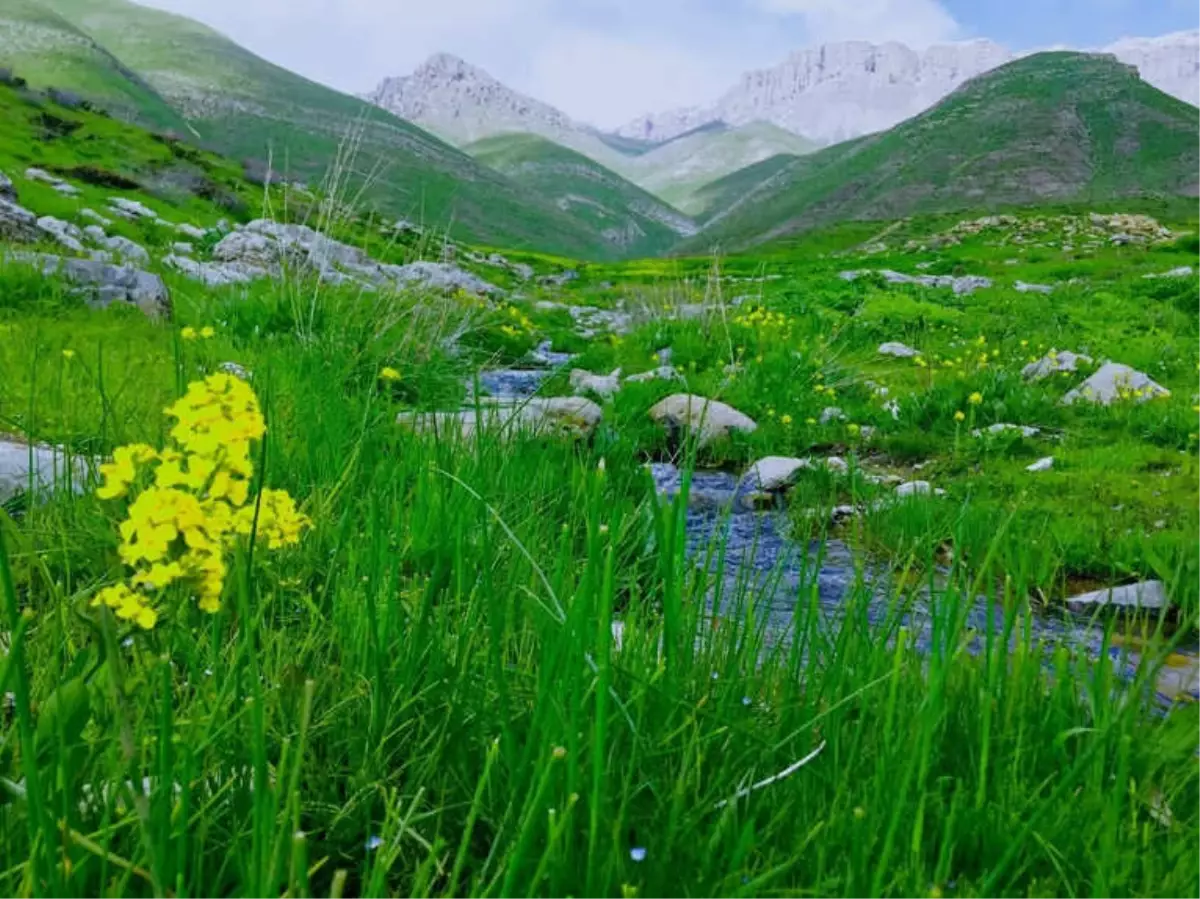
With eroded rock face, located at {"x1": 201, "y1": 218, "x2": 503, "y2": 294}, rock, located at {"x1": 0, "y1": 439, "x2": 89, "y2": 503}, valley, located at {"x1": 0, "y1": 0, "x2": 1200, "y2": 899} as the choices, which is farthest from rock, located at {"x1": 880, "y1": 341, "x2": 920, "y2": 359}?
rock, located at {"x1": 0, "y1": 439, "x2": 89, "y2": 503}

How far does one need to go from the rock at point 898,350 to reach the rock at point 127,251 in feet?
32.3

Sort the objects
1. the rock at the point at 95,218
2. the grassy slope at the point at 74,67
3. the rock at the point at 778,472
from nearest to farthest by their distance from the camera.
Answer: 1. the rock at the point at 778,472
2. the rock at the point at 95,218
3. the grassy slope at the point at 74,67

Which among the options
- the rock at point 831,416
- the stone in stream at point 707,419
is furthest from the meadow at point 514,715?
the rock at point 831,416

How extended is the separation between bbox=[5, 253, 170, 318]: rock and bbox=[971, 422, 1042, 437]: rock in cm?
753

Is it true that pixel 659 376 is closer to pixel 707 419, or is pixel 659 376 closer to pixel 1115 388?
pixel 707 419

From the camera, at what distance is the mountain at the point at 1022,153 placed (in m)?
144

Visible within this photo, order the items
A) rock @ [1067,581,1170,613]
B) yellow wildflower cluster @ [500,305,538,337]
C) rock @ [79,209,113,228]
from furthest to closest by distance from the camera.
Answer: rock @ [79,209,113,228], yellow wildflower cluster @ [500,305,538,337], rock @ [1067,581,1170,613]

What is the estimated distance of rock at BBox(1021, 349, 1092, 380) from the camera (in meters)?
8.78

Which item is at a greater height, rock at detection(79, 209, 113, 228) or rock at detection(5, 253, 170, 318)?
rock at detection(79, 209, 113, 228)

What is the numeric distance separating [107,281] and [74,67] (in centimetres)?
20423

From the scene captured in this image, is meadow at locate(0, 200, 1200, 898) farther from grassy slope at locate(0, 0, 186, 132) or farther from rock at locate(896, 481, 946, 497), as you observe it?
grassy slope at locate(0, 0, 186, 132)

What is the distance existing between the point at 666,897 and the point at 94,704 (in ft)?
3.27

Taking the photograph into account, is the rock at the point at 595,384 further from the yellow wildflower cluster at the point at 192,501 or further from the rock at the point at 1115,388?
the yellow wildflower cluster at the point at 192,501

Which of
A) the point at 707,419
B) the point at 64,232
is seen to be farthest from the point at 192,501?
the point at 64,232
